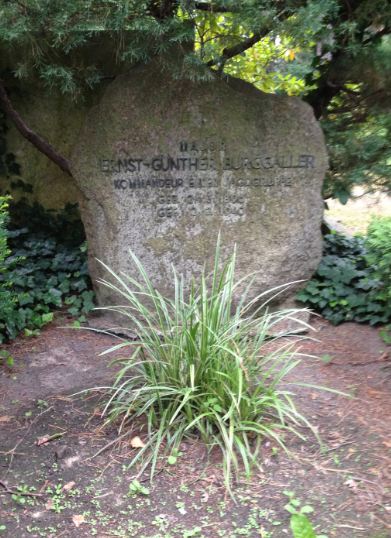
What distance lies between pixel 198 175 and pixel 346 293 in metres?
1.30

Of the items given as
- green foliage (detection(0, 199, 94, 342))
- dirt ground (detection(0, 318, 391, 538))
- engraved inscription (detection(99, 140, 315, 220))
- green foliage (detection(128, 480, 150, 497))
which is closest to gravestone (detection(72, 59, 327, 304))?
engraved inscription (detection(99, 140, 315, 220))

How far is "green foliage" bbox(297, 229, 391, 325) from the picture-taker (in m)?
3.70

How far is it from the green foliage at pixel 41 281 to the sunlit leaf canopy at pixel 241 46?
4.03ft

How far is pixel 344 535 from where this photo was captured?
6.89 feet

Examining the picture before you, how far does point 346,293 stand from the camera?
3.87 metres

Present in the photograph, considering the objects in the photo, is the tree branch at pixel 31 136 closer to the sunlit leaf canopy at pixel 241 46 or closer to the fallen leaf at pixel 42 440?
the sunlit leaf canopy at pixel 241 46

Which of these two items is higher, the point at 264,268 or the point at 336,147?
the point at 336,147

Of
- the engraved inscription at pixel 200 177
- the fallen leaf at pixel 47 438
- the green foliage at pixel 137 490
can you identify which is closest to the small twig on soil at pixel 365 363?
the engraved inscription at pixel 200 177

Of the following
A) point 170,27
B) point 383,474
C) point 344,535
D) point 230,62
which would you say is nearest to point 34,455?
point 344,535

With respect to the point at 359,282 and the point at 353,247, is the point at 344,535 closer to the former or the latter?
the point at 359,282

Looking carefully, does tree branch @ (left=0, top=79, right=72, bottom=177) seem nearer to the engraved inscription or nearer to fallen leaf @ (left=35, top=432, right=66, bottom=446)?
the engraved inscription

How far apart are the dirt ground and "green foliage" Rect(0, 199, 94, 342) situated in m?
0.71

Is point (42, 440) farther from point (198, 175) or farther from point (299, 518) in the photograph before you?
point (198, 175)

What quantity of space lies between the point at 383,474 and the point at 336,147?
2.39m
